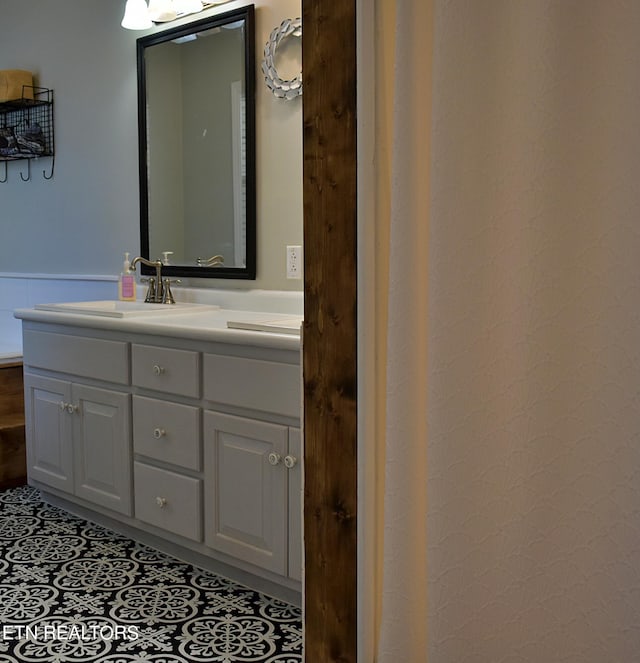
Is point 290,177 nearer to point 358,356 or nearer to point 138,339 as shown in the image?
point 138,339

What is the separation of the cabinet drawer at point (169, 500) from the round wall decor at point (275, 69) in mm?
1323

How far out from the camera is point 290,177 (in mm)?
2822

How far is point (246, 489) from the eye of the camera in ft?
7.49

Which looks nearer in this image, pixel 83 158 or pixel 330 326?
pixel 330 326

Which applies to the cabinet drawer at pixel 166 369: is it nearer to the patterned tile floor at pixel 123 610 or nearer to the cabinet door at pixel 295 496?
the cabinet door at pixel 295 496

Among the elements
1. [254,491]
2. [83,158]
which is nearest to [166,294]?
[83,158]

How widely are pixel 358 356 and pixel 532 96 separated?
0.53 metres

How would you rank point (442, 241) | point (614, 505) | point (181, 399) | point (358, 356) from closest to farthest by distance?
point (614, 505), point (442, 241), point (358, 356), point (181, 399)

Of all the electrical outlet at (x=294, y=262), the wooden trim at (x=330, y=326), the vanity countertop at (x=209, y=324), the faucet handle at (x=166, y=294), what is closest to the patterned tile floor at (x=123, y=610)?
the wooden trim at (x=330, y=326)

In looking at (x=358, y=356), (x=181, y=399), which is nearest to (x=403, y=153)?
(x=358, y=356)

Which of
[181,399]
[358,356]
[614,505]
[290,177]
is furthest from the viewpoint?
[290,177]

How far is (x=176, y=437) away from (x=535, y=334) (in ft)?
4.91

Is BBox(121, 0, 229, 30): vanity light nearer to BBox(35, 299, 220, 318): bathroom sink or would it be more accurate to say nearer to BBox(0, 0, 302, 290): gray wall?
BBox(0, 0, 302, 290): gray wall

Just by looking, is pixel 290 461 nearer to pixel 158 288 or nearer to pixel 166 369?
pixel 166 369
